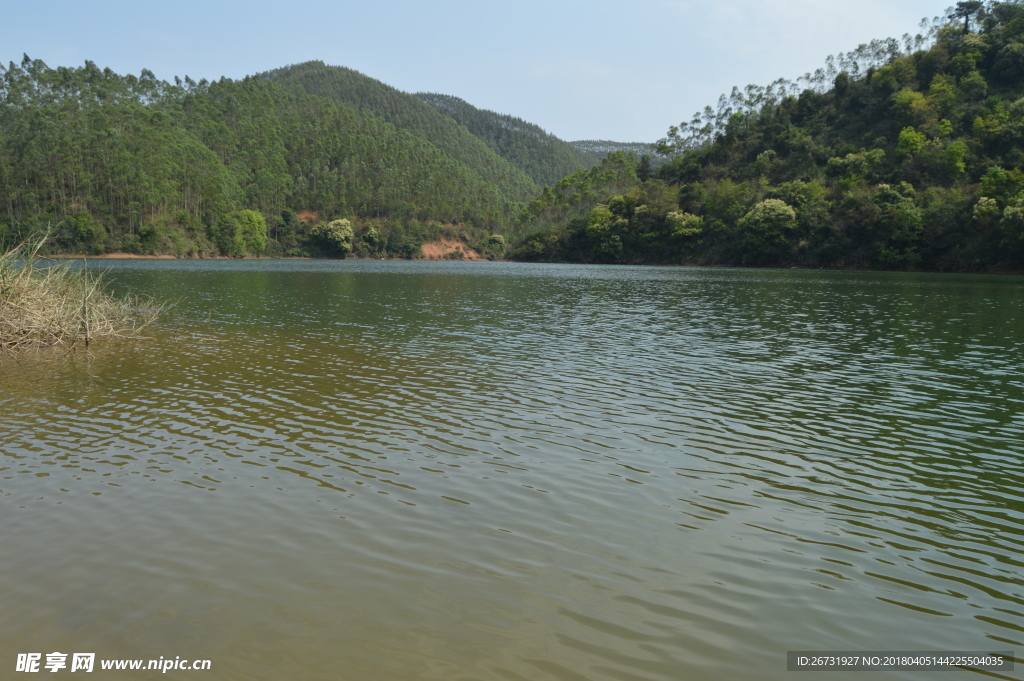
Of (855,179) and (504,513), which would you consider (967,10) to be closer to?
(855,179)

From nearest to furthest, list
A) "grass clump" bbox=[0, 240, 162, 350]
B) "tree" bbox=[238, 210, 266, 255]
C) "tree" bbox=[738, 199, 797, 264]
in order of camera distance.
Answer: "grass clump" bbox=[0, 240, 162, 350] → "tree" bbox=[738, 199, 797, 264] → "tree" bbox=[238, 210, 266, 255]

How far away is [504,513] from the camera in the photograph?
8.34m

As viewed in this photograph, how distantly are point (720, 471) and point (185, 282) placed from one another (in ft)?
174

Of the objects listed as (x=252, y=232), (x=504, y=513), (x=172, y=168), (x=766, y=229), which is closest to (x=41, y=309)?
(x=504, y=513)

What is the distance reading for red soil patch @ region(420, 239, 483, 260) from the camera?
170375 millimetres

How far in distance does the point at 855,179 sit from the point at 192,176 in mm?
116698

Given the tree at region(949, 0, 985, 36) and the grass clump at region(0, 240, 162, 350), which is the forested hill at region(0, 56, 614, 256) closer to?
the grass clump at region(0, 240, 162, 350)

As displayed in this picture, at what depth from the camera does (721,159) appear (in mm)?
133375

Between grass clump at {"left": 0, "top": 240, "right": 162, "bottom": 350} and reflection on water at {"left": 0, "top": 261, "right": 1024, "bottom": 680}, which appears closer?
reflection on water at {"left": 0, "top": 261, "right": 1024, "bottom": 680}

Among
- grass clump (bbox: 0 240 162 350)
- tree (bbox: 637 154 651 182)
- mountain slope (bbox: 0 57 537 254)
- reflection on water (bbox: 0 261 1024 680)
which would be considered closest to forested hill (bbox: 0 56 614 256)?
mountain slope (bbox: 0 57 537 254)

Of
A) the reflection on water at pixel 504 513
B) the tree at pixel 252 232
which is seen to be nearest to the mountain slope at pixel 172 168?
the tree at pixel 252 232

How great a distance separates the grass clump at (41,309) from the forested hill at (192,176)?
5953 centimetres

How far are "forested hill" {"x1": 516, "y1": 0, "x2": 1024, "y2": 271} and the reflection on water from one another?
236 ft

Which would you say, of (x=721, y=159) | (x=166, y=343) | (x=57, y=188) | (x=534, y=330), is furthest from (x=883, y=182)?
(x=57, y=188)
